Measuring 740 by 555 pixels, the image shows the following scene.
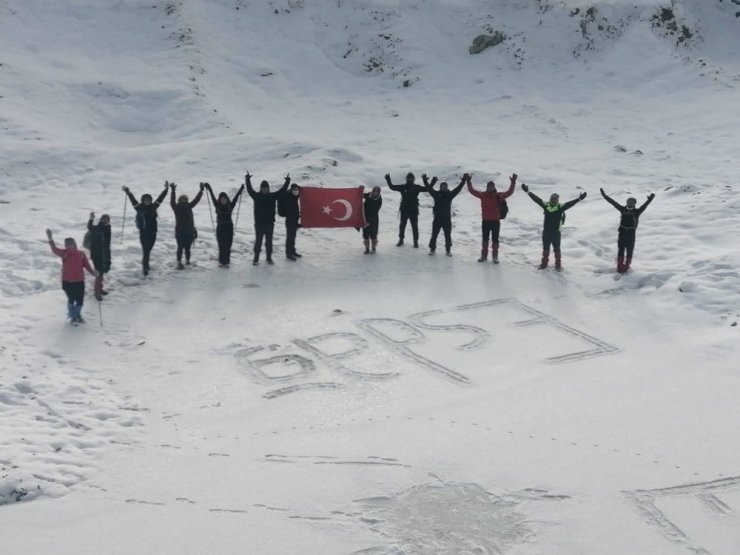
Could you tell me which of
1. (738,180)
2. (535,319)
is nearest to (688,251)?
(535,319)

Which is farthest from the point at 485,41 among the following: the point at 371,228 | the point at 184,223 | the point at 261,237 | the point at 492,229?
the point at 184,223

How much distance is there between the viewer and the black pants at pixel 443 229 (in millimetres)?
16638

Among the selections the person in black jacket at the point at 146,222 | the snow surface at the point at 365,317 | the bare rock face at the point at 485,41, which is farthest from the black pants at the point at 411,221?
the bare rock face at the point at 485,41

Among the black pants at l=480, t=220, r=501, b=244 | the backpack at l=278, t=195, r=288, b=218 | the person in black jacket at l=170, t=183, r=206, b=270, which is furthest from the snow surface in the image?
the backpack at l=278, t=195, r=288, b=218

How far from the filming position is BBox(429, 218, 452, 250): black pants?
54.6 ft

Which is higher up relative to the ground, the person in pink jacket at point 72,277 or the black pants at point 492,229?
the black pants at point 492,229

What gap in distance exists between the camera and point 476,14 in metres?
31.9

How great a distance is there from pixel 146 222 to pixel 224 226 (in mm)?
1382

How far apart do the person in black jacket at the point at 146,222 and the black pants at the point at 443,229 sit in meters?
4.99

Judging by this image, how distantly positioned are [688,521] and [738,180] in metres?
14.4

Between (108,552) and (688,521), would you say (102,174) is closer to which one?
(108,552)

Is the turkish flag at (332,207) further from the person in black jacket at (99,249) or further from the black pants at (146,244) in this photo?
the person in black jacket at (99,249)

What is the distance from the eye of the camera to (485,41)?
101 feet

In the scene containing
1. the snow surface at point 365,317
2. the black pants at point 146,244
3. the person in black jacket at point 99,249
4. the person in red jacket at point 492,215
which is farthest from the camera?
the person in red jacket at point 492,215
